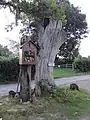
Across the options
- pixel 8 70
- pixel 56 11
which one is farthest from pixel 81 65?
pixel 56 11

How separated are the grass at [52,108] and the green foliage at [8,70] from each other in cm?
1278

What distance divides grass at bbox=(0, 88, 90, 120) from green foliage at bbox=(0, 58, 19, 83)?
503 inches

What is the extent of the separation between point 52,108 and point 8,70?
15317 millimetres

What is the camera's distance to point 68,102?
11156 millimetres

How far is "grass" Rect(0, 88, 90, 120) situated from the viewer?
28.1 ft

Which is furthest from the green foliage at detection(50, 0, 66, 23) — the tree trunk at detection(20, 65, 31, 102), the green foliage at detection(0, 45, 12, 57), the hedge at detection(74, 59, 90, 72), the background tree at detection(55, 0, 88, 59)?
the background tree at detection(55, 0, 88, 59)

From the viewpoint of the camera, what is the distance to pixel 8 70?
24.8 m

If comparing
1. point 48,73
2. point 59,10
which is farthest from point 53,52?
point 59,10

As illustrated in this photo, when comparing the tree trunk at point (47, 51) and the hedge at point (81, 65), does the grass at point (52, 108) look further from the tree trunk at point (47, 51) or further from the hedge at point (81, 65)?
the hedge at point (81, 65)

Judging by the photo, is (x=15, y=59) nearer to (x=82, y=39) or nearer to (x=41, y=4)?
(x=41, y=4)

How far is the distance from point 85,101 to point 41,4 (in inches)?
172

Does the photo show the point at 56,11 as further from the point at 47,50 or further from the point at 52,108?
the point at 52,108

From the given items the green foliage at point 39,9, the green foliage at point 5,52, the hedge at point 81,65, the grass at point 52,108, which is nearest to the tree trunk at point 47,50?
the green foliage at point 39,9

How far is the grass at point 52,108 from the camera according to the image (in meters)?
8.56
